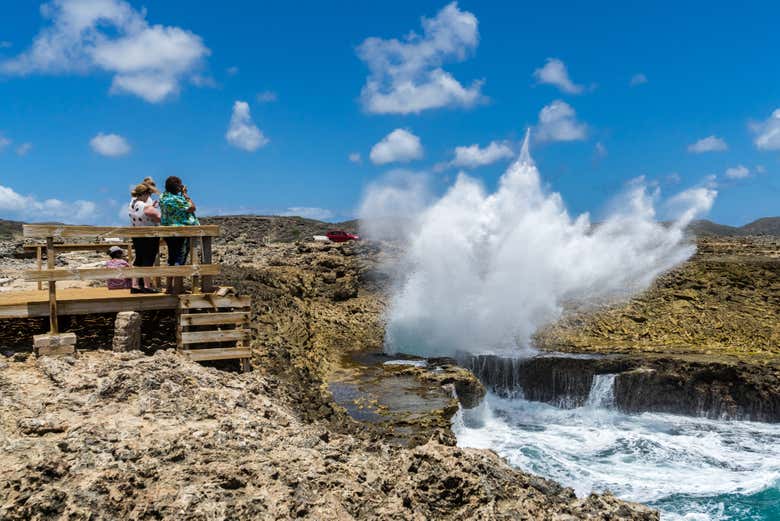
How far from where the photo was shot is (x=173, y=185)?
7.81m

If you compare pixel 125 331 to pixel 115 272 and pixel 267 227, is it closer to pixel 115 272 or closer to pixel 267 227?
pixel 115 272

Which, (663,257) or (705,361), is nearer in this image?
(705,361)

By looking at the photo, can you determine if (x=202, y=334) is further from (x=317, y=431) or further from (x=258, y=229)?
(x=258, y=229)

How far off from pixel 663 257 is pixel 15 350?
23.3 metres

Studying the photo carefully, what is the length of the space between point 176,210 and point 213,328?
158 centimetres

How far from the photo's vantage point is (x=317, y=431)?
5.95 meters

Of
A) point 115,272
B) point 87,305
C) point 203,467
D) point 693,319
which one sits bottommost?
point 693,319

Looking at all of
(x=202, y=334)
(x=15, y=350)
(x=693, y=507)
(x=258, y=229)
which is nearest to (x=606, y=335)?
(x=693, y=507)

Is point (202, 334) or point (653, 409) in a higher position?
point (202, 334)

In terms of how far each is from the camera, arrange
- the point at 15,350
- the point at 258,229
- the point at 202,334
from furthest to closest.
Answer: the point at 258,229
the point at 202,334
the point at 15,350

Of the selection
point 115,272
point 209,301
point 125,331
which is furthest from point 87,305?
point 209,301

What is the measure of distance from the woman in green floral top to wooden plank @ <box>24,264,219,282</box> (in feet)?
2.56

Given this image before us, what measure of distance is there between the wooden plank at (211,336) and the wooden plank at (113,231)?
3.90 feet

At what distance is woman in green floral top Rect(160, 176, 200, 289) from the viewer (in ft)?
25.6
